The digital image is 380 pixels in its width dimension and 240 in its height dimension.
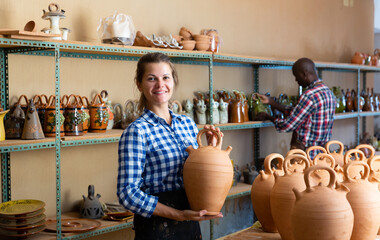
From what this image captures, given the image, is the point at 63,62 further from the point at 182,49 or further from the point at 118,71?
the point at 182,49

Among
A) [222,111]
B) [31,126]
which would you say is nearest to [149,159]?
[31,126]

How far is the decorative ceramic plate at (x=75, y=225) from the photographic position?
2847mm

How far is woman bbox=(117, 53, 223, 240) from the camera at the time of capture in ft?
5.85

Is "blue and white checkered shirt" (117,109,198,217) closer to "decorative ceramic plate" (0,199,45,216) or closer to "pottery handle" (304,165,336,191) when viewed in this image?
"pottery handle" (304,165,336,191)

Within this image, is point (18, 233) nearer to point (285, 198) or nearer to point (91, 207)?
point (91, 207)

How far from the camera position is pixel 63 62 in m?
3.22

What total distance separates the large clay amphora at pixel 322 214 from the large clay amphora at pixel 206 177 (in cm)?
33

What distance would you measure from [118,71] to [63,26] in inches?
21.9

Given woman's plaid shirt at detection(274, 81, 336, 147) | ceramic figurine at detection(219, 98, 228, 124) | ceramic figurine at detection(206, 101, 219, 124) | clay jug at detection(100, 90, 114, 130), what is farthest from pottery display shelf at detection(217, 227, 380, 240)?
woman's plaid shirt at detection(274, 81, 336, 147)

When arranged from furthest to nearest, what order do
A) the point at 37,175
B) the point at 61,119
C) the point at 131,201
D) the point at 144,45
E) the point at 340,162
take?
the point at 144,45 < the point at 37,175 < the point at 61,119 < the point at 340,162 < the point at 131,201

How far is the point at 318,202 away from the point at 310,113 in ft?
8.20

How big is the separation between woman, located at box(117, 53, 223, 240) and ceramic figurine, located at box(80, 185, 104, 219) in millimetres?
1277

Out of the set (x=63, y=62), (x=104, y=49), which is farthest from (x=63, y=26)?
(x=104, y=49)

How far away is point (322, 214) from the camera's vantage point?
Result: 168 centimetres
